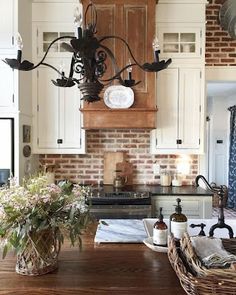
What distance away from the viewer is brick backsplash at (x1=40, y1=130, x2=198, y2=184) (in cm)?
387

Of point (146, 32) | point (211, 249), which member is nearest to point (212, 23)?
point (146, 32)

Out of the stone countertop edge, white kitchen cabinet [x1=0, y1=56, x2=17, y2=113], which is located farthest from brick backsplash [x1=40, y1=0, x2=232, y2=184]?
white kitchen cabinet [x1=0, y1=56, x2=17, y2=113]

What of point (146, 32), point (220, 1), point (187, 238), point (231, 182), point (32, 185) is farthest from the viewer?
point (231, 182)

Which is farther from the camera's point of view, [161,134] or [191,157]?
[191,157]

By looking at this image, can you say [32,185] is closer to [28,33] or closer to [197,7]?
[28,33]

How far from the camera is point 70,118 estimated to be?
3.57m

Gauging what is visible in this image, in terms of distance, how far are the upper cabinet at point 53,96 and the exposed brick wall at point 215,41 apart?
69.2 inches

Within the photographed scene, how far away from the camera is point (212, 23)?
3.83 metres

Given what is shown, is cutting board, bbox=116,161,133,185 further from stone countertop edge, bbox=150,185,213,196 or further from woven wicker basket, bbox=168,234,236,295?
woven wicker basket, bbox=168,234,236,295

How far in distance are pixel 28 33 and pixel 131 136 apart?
1773 mm

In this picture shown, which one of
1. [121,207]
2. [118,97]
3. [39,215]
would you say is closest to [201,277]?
[39,215]

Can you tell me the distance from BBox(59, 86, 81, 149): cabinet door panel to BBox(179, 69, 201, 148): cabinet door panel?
1264 millimetres

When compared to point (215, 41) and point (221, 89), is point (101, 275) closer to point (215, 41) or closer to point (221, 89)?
point (215, 41)

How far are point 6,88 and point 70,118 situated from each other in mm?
810
